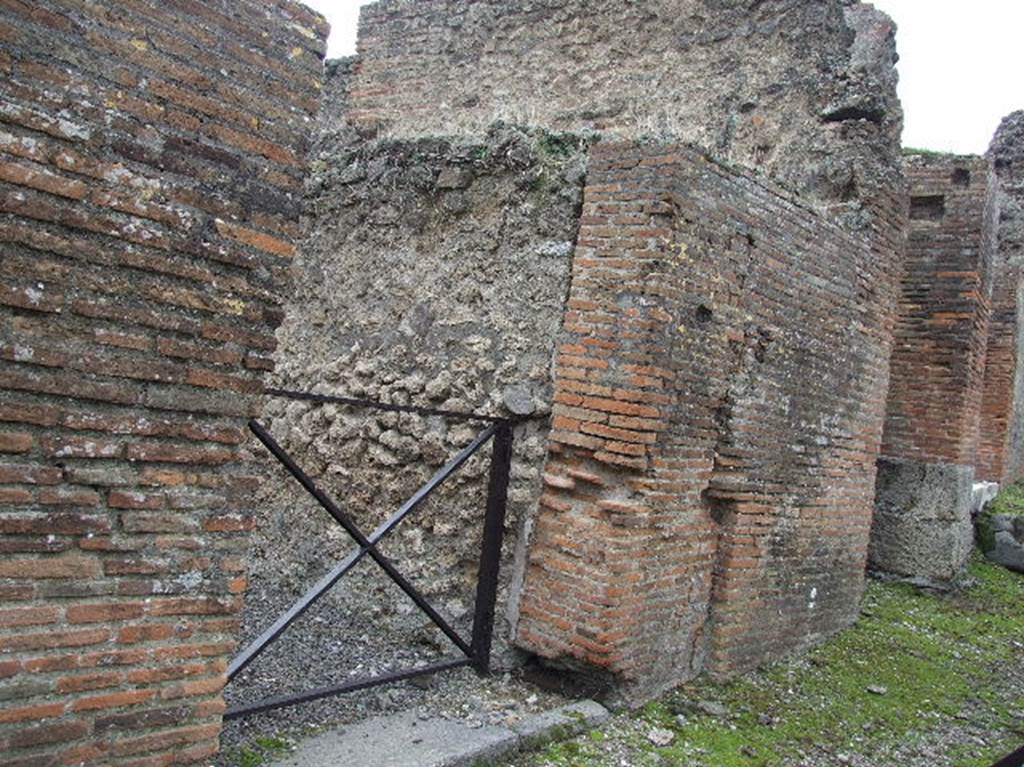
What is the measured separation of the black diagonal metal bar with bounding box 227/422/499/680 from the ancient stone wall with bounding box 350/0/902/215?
1954 millimetres

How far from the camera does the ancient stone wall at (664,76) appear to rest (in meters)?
6.05

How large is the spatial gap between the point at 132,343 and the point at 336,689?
2053mm

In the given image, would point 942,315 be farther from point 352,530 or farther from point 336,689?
point 336,689

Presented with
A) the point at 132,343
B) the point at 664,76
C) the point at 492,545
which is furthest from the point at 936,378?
the point at 132,343

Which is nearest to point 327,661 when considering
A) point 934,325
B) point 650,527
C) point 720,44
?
point 650,527

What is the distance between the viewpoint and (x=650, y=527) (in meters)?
4.35

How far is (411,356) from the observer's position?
4.97m

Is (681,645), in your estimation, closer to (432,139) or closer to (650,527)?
(650,527)

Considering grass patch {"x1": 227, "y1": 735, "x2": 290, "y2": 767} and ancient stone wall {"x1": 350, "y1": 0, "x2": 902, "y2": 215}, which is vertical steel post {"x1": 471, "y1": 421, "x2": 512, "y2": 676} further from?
ancient stone wall {"x1": 350, "y1": 0, "x2": 902, "y2": 215}

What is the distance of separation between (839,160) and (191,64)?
4.73m

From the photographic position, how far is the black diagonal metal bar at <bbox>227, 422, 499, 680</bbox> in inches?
138

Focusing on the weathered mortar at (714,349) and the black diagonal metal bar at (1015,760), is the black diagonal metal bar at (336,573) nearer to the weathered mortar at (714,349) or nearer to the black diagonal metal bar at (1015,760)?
the weathered mortar at (714,349)

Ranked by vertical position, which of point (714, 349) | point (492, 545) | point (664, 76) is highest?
point (664, 76)

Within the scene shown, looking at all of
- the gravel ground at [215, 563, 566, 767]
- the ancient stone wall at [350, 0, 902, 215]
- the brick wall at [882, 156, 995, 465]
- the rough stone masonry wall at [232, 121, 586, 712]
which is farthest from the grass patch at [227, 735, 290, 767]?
the brick wall at [882, 156, 995, 465]
